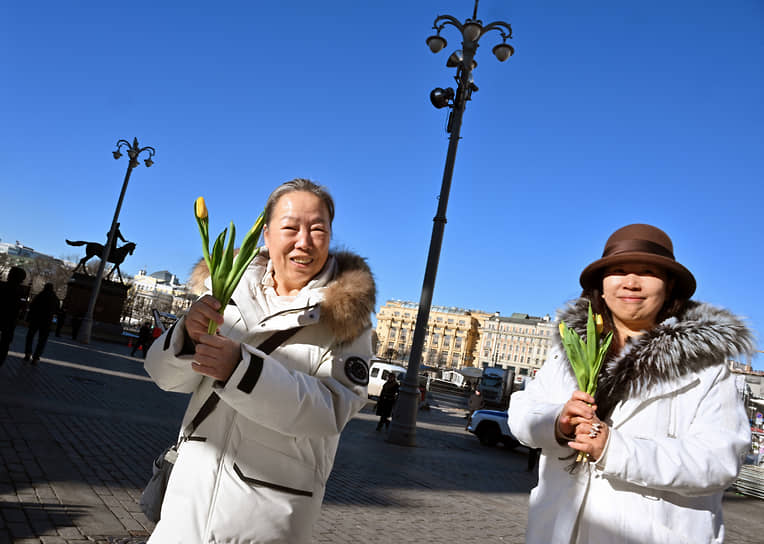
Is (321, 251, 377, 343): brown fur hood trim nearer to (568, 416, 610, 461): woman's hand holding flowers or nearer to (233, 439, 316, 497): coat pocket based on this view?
(233, 439, 316, 497): coat pocket

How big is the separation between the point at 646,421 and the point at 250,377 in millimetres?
1336

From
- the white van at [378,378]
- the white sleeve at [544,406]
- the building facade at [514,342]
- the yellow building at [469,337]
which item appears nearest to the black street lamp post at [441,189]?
the white sleeve at [544,406]

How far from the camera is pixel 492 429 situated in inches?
638

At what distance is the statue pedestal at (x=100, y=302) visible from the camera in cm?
2592

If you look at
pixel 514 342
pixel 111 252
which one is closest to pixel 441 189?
pixel 111 252

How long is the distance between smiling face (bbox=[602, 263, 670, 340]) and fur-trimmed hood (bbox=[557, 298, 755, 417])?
78mm

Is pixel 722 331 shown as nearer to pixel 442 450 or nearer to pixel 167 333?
pixel 167 333

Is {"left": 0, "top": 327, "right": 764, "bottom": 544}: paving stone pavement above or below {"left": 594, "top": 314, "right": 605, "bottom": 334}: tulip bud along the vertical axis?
below

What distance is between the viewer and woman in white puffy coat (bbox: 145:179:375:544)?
160cm

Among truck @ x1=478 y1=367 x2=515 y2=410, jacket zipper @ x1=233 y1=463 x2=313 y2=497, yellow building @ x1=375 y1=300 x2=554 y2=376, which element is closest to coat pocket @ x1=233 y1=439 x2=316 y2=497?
jacket zipper @ x1=233 y1=463 x2=313 y2=497

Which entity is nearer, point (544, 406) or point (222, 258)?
point (222, 258)

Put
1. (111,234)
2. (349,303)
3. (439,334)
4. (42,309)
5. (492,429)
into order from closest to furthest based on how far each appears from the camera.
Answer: (349,303) < (42,309) < (492,429) < (111,234) < (439,334)

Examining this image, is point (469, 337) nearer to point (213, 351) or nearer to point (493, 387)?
point (493, 387)

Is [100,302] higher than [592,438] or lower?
lower
